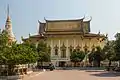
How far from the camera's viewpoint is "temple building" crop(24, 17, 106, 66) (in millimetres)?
86750

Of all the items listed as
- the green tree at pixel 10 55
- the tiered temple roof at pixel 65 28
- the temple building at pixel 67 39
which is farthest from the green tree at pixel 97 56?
the green tree at pixel 10 55

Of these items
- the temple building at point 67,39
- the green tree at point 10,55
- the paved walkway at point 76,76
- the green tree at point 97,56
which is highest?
the temple building at point 67,39

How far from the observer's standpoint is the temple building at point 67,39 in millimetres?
86750

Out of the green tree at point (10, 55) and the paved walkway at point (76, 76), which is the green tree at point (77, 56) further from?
the green tree at point (10, 55)

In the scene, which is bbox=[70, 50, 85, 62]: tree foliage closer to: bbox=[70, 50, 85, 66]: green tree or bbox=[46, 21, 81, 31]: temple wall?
bbox=[70, 50, 85, 66]: green tree

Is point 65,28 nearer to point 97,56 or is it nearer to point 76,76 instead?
point 97,56

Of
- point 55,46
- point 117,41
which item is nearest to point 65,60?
point 55,46

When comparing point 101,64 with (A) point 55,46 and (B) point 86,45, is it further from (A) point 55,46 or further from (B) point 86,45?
(A) point 55,46

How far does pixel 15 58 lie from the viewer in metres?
30.0

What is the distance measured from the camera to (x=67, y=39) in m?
87.6

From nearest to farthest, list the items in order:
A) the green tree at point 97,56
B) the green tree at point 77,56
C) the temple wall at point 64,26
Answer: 1. the green tree at point 97,56
2. the green tree at point 77,56
3. the temple wall at point 64,26

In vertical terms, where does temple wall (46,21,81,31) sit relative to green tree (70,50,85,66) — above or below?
above

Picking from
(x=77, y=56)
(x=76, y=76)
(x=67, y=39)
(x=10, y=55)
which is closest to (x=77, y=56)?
(x=77, y=56)

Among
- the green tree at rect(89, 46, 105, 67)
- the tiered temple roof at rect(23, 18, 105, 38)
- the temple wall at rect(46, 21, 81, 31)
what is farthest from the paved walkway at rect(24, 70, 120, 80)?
the temple wall at rect(46, 21, 81, 31)
